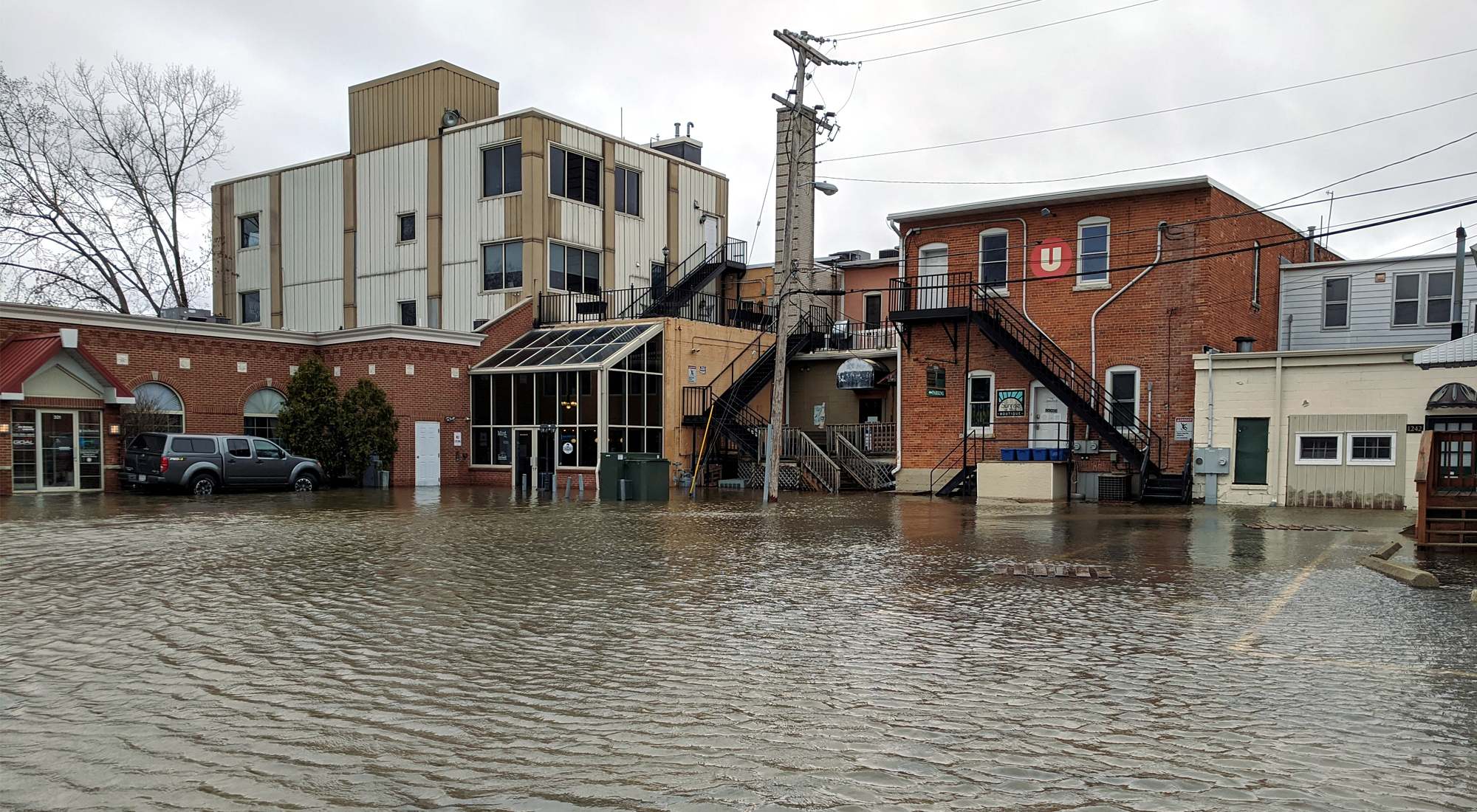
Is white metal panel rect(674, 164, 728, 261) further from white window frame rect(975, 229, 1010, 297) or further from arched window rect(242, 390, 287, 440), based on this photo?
arched window rect(242, 390, 287, 440)

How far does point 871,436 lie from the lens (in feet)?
104

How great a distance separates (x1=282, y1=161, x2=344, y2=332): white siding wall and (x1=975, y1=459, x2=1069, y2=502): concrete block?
27.0 metres

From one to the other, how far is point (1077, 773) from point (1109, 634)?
144 inches

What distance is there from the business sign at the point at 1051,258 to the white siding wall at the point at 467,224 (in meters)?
18.1

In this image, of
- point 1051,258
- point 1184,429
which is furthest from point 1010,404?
point 1184,429

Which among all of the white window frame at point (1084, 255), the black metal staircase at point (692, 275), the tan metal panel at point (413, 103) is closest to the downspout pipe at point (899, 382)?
the white window frame at point (1084, 255)

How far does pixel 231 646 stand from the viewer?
7.77 metres

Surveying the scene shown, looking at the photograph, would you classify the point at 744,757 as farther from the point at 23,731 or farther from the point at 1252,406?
the point at 1252,406

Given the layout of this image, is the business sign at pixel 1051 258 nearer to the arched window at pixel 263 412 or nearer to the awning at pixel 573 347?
the awning at pixel 573 347

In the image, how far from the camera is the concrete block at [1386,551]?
13.0 m

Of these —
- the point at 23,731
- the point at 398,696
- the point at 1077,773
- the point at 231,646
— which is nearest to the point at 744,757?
the point at 1077,773

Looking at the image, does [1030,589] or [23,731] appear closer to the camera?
[23,731]

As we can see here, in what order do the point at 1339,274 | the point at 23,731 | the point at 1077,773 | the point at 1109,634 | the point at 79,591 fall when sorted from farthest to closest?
the point at 1339,274
the point at 79,591
the point at 1109,634
the point at 23,731
the point at 1077,773

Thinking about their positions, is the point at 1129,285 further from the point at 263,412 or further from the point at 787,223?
the point at 263,412
